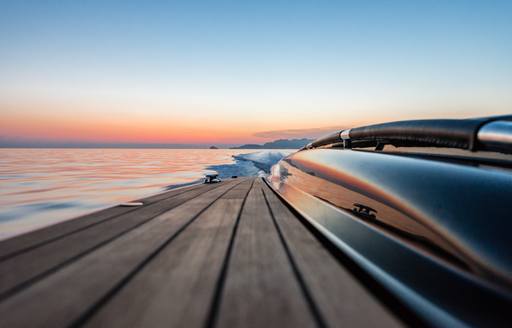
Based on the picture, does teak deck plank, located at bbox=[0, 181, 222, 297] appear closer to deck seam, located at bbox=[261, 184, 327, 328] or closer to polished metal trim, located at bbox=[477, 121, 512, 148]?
deck seam, located at bbox=[261, 184, 327, 328]

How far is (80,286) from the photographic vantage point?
0.83 meters

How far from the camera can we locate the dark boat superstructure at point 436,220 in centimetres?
63

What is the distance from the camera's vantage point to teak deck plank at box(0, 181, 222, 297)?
2.94 ft

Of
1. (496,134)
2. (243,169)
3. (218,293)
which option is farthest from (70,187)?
(243,169)

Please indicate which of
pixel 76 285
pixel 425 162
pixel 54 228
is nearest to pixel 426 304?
pixel 425 162

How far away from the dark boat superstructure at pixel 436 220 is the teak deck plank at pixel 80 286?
879 mm

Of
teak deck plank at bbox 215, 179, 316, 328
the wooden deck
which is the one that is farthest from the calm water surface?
teak deck plank at bbox 215, 179, 316, 328

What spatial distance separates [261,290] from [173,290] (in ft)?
0.95

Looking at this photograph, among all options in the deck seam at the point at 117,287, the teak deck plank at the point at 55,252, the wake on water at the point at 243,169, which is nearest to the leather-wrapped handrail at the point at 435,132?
the deck seam at the point at 117,287

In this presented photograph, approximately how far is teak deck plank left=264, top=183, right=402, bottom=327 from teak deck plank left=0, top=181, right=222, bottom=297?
3.25 feet

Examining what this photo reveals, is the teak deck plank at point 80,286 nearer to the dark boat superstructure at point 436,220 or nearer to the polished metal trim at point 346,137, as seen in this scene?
the dark boat superstructure at point 436,220

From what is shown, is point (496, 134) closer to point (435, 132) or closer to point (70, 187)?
point (435, 132)

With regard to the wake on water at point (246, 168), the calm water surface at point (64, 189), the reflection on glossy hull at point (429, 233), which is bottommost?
the wake on water at point (246, 168)

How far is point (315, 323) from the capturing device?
24.8 inches
